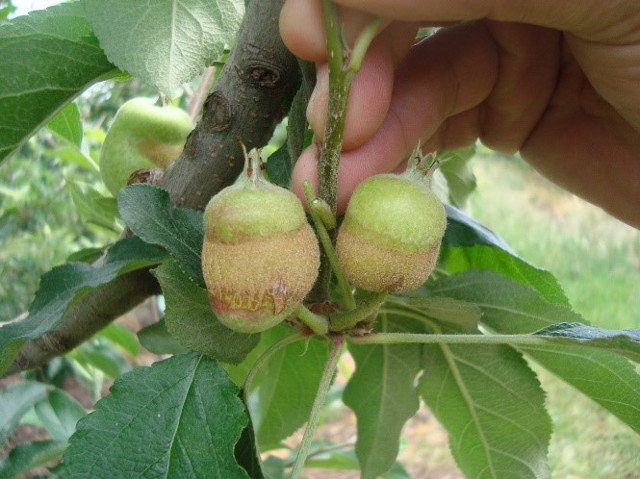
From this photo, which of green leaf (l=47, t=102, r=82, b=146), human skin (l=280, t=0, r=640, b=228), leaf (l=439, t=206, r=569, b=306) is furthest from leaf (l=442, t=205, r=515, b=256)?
green leaf (l=47, t=102, r=82, b=146)

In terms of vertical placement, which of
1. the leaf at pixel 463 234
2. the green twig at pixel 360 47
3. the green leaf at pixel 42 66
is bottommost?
the leaf at pixel 463 234

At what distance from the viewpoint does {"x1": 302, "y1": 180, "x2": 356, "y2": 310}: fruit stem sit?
0.61 meters

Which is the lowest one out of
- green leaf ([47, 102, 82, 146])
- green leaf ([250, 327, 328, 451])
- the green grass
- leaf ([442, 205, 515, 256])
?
the green grass

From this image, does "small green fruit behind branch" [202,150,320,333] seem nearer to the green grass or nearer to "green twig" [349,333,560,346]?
"green twig" [349,333,560,346]

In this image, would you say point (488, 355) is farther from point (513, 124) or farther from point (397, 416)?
point (513, 124)

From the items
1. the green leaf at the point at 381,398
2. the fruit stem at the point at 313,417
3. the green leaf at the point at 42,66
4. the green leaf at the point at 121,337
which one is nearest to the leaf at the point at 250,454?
the fruit stem at the point at 313,417

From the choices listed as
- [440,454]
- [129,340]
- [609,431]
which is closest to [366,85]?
[129,340]

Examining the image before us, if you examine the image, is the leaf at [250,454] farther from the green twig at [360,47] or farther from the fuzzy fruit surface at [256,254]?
the green twig at [360,47]

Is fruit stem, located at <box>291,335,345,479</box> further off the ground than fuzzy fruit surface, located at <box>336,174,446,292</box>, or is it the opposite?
fuzzy fruit surface, located at <box>336,174,446,292</box>

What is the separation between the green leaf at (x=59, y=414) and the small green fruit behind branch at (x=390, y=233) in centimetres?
78

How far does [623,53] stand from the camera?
76 cm

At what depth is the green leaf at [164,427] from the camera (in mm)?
621

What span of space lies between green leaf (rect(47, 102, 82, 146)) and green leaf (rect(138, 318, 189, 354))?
332mm

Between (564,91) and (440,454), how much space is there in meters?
2.03
